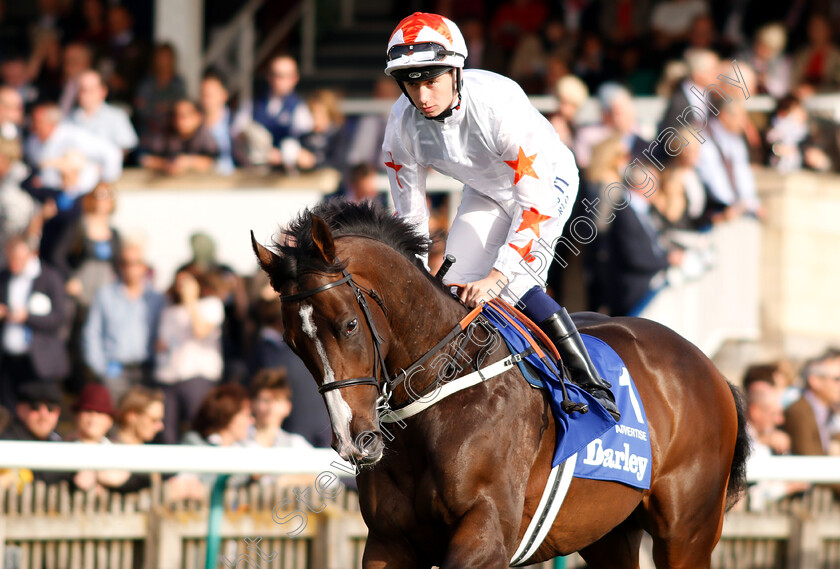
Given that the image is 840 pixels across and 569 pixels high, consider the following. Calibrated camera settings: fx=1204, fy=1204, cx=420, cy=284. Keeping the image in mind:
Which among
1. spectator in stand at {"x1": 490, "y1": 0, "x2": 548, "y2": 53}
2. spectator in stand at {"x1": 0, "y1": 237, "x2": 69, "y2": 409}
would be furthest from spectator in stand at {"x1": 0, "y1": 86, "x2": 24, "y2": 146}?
spectator in stand at {"x1": 490, "y1": 0, "x2": 548, "y2": 53}

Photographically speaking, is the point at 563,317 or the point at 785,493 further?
the point at 785,493

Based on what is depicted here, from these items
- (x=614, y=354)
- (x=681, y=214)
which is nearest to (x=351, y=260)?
(x=614, y=354)

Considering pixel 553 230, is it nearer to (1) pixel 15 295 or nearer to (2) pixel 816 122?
(1) pixel 15 295

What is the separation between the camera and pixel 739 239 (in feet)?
27.1

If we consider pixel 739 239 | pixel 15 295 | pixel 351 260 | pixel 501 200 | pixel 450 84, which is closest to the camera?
pixel 351 260

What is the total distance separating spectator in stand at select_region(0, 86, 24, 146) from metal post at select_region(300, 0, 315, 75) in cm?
447

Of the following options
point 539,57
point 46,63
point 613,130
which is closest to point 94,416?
point 613,130

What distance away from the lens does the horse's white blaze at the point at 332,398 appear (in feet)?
10.6

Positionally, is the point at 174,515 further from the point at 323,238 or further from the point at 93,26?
the point at 93,26

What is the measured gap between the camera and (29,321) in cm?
680

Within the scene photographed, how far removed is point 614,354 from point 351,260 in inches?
50.7

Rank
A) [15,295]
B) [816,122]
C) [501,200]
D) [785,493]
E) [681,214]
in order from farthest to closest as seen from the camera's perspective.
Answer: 1. [816,122]
2. [681,214]
3. [15,295]
4. [785,493]
5. [501,200]

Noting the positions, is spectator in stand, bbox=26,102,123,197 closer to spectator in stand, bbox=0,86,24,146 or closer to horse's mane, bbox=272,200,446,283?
spectator in stand, bbox=0,86,24,146

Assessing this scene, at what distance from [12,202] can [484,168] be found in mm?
4482
